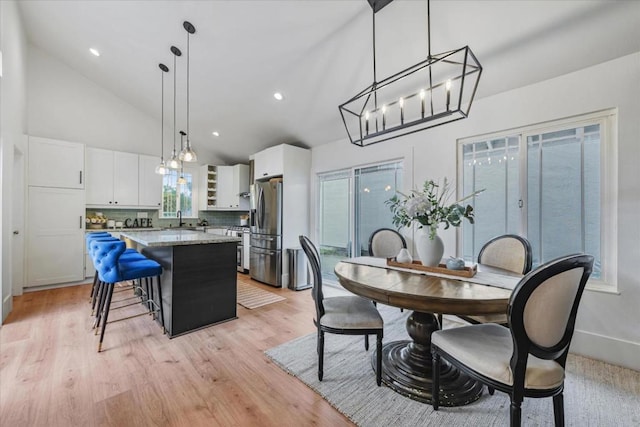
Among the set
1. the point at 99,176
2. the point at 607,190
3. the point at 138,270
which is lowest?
the point at 138,270

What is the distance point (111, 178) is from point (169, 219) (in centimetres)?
134

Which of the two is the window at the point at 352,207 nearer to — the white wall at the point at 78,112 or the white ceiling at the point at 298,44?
the white ceiling at the point at 298,44

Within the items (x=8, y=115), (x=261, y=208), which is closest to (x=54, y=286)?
(x=8, y=115)

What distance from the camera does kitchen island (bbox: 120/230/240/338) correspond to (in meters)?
2.61

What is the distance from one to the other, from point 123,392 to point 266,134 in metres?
4.00

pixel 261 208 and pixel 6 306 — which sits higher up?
pixel 261 208

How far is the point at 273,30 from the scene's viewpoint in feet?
8.98

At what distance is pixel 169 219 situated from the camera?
584 centimetres

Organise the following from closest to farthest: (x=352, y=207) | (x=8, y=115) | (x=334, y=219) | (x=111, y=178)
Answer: (x=8, y=115) < (x=352, y=207) < (x=334, y=219) < (x=111, y=178)

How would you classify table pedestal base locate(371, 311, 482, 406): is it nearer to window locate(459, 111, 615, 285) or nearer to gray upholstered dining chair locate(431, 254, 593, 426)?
gray upholstered dining chair locate(431, 254, 593, 426)

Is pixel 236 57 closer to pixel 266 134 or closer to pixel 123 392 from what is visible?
pixel 266 134

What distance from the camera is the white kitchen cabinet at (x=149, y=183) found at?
521 centimetres

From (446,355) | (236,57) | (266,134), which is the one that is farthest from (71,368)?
(266,134)

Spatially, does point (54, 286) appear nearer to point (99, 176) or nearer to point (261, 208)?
point (99, 176)
